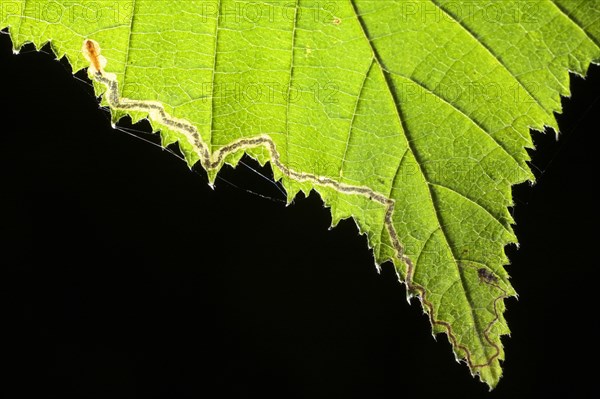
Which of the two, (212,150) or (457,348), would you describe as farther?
(212,150)

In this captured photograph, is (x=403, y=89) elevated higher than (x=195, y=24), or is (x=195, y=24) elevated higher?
(x=195, y=24)

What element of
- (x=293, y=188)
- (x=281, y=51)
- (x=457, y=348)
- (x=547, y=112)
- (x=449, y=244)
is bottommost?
(x=457, y=348)

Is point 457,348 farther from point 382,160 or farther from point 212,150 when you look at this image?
point 212,150

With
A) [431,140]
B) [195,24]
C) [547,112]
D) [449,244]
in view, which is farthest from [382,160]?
[195,24]

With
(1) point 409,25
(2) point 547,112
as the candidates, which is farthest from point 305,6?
(2) point 547,112
